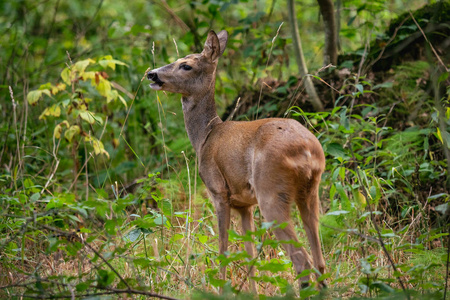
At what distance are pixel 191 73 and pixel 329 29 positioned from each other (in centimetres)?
264

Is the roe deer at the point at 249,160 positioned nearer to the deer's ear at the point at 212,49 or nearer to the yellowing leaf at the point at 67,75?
the deer's ear at the point at 212,49

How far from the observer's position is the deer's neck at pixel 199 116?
4.77 meters

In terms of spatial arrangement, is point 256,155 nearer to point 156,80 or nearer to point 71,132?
point 156,80

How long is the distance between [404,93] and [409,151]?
0.91 meters

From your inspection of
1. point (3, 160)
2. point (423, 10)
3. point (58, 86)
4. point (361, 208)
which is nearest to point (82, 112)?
point (58, 86)

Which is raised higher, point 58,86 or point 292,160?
point 292,160

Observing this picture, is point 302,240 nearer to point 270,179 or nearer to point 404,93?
point 270,179

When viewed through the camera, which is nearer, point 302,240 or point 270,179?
point 270,179

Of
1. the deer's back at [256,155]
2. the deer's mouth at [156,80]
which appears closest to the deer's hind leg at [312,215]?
the deer's back at [256,155]

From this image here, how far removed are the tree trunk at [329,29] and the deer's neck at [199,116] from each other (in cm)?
242

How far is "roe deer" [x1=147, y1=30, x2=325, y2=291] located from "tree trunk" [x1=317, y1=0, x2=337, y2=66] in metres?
2.08

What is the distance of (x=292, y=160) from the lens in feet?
11.9

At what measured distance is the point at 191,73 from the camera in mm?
4828

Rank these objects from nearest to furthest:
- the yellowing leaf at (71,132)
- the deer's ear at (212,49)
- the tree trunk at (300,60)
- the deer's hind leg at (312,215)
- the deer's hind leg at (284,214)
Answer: the deer's hind leg at (284,214)
the deer's hind leg at (312,215)
the deer's ear at (212,49)
the yellowing leaf at (71,132)
the tree trunk at (300,60)
